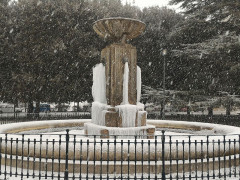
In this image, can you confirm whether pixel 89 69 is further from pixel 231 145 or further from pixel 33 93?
pixel 231 145

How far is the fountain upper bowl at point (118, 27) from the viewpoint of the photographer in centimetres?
1109

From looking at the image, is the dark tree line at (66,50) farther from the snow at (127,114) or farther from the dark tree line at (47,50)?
the snow at (127,114)

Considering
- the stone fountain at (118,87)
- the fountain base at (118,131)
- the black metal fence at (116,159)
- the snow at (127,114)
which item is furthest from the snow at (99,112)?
the black metal fence at (116,159)

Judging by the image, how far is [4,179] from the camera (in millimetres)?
6848

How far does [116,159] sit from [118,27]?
5.84 metres

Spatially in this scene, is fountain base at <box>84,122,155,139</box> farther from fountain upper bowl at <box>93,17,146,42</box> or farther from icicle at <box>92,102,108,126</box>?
fountain upper bowl at <box>93,17,146,42</box>

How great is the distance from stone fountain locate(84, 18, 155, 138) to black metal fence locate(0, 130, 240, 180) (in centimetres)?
325

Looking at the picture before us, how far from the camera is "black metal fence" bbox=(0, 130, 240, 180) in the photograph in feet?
23.6

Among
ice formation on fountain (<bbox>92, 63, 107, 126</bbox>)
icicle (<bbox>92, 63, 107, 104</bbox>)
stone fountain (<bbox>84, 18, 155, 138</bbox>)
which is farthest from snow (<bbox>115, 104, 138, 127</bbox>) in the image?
icicle (<bbox>92, 63, 107, 104</bbox>)

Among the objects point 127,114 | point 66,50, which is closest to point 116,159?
point 127,114

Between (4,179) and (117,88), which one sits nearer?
(4,179)

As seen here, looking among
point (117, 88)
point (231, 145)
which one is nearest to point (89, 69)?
point (117, 88)

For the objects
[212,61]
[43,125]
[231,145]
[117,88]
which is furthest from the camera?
[212,61]

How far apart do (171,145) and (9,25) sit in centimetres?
2479
